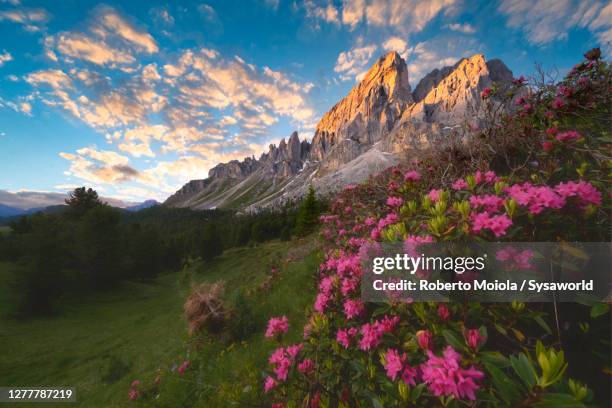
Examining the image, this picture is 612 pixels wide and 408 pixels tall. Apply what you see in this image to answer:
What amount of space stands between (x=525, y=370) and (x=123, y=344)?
1814cm

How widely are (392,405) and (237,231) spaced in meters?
57.3

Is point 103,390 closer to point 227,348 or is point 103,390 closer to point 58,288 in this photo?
point 227,348

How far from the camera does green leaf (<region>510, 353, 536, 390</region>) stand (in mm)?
1139

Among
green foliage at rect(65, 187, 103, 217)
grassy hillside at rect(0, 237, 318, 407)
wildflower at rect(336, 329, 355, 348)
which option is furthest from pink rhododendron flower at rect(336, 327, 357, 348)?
green foliage at rect(65, 187, 103, 217)

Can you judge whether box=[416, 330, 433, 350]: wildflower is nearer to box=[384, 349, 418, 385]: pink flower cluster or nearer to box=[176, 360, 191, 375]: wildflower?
box=[384, 349, 418, 385]: pink flower cluster

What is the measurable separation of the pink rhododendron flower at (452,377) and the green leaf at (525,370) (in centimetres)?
16

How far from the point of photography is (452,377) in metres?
1.26

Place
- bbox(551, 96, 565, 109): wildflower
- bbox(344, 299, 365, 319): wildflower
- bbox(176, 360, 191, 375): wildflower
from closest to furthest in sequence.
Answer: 1. bbox(344, 299, 365, 319): wildflower
2. bbox(551, 96, 565, 109): wildflower
3. bbox(176, 360, 191, 375): wildflower

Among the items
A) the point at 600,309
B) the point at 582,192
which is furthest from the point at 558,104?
the point at 600,309

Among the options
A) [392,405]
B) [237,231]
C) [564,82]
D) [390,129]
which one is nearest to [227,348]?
[392,405]

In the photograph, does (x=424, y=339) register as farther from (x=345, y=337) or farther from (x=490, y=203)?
(x=490, y=203)

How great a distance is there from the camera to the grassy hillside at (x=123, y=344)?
5328 millimetres

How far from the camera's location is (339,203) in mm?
7297

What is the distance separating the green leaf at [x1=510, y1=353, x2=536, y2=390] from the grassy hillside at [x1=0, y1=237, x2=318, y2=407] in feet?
12.6
